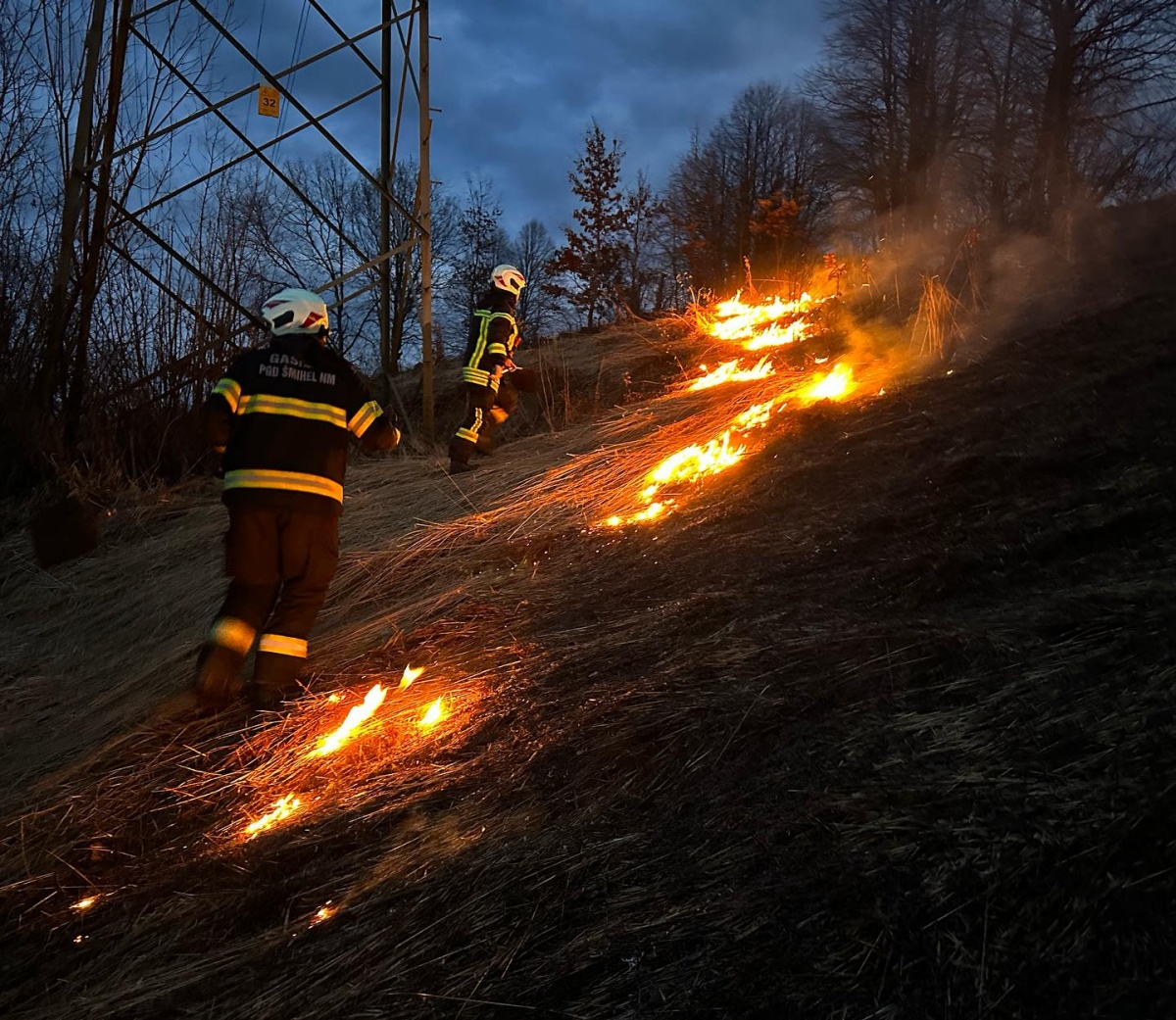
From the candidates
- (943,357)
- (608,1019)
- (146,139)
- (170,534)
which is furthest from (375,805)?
(146,139)

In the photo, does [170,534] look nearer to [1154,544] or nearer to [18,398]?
[18,398]

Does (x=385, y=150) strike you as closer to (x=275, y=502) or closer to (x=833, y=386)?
(x=833, y=386)

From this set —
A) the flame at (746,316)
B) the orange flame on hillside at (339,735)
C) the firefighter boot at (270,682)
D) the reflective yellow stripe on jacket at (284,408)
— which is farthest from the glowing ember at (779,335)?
the firefighter boot at (270,682)

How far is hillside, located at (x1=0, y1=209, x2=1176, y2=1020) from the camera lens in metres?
1.72

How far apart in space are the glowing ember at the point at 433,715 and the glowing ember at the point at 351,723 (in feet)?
0.95

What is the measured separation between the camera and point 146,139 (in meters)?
9.48

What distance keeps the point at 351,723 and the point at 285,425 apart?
4.77 ft

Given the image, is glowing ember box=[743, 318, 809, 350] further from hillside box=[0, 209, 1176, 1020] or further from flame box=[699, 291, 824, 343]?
hillside box=[0, 209, 1176, 1020]

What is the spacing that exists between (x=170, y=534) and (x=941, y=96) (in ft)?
80.2

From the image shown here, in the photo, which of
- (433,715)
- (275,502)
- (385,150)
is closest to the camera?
(433,715)

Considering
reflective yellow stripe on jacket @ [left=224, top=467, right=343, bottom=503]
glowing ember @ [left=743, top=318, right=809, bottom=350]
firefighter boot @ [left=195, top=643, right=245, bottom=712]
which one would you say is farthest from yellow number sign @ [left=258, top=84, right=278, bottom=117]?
firefighter boot @ [left=195, top=643, right=245, bottom=712]

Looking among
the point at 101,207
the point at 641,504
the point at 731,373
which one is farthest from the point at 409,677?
the point at 101,207

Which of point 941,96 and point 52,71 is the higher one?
point 941,96

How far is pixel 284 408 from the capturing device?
4.19 metres
